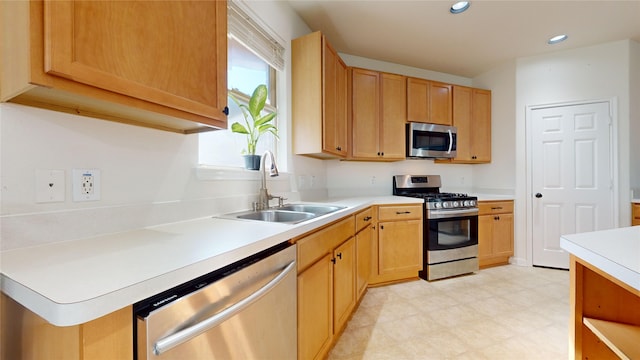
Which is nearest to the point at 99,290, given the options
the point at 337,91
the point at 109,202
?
the point at 109,202

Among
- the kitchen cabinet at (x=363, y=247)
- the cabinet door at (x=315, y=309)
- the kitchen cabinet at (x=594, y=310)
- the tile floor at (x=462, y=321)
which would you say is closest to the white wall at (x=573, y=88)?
the tile floor at (x=462, y=321)

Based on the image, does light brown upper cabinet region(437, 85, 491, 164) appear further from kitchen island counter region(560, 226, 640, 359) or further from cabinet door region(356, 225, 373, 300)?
kitchen island counter region(560, 226, 640, 359)

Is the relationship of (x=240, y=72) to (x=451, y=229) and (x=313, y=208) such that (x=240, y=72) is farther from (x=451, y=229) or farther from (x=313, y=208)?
(x=451, y=229)

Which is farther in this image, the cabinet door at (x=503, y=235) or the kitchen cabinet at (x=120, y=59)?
the cabinet door at (x=503, y=235)

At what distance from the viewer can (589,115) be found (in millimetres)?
3018

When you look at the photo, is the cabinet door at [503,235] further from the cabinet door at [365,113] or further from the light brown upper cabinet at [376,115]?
the cabinet door at [365,113]

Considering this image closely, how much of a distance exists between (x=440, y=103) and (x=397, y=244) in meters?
1.90

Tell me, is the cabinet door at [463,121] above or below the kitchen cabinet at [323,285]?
above

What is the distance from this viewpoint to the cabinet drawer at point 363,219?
2.13 meters

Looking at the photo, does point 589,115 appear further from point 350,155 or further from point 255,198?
point 255,198

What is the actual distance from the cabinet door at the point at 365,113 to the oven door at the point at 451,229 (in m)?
0.96

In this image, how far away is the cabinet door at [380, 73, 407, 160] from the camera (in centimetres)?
304

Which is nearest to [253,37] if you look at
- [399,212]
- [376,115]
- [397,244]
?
[376,115]

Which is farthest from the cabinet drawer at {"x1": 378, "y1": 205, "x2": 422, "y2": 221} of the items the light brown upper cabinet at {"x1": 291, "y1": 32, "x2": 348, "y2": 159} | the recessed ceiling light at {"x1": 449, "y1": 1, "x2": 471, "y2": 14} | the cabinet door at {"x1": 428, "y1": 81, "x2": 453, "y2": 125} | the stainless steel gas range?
the recessed ceiling light at {"x1": 449, "y1": 1, "x2": 471, "y2": 14}
